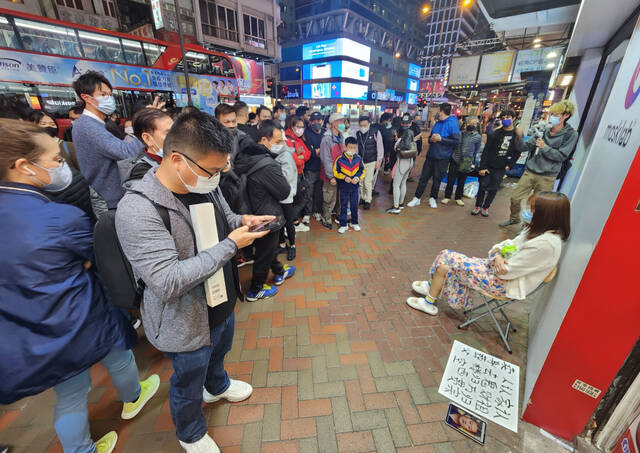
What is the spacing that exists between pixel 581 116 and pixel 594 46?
1.41 metres

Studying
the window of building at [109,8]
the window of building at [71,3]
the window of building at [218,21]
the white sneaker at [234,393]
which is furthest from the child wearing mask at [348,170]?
the window of building at [218,21]

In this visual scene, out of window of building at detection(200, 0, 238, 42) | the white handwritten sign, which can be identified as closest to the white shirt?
the white handwritten sign

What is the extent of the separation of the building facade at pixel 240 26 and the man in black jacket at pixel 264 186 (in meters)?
25.1

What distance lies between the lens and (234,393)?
7.01 ft

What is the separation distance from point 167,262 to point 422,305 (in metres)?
2.91

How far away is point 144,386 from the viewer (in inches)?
85.6

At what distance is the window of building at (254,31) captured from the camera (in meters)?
25.6

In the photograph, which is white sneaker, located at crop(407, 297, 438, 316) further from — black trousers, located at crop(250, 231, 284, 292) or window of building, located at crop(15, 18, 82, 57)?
window of building, located at crop(15, 18, 82, 57)

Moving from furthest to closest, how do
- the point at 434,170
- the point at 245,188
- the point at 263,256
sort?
the point at 434,170, the point at 263,256, the point at 245,188

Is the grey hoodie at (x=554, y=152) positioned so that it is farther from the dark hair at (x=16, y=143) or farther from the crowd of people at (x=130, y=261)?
the dark hair at (x=16, y=143)


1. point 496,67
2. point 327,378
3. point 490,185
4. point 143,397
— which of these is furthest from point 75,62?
point 496,67

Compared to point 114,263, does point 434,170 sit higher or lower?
lower

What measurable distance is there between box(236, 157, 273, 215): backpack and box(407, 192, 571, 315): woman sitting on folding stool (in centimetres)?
237

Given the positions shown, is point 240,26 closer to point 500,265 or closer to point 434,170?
point 434,170
